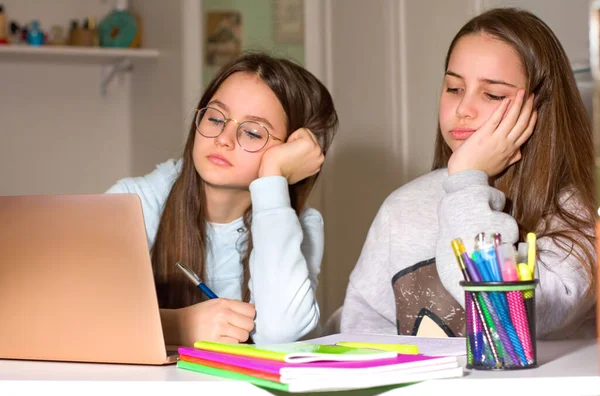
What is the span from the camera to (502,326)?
0.84 metres

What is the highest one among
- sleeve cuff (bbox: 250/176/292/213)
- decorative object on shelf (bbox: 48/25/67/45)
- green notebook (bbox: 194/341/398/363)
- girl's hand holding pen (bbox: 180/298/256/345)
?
decorative object on shelf (bbox: 48/25/67/45)

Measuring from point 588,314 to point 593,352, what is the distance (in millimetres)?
491

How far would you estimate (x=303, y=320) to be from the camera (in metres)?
1.34

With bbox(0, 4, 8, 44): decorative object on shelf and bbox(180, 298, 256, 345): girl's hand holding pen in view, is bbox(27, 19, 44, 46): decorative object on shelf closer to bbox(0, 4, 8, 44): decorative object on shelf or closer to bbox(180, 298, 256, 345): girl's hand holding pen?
bbox(0, 4, 8, 44): decorative object on shelf

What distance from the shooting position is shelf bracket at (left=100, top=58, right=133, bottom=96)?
3.31 m

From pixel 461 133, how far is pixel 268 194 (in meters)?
0.36

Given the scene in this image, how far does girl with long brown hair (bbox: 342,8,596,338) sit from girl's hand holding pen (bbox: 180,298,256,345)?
314mm

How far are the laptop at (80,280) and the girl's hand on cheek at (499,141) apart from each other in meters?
0.62

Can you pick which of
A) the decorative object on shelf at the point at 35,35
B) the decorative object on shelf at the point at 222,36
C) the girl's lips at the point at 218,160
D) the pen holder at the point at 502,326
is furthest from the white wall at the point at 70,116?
the pen holder at the point at 502,326

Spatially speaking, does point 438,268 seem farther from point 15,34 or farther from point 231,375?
point 15,34

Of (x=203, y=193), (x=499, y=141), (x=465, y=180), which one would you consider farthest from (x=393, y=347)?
(x=203, y=193)

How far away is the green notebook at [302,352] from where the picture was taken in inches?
30.6

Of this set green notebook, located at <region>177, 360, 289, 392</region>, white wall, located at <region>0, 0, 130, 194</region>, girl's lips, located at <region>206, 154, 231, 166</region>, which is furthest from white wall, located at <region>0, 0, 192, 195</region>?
green notebook, located at <region>177, 360, 289, 392</region>

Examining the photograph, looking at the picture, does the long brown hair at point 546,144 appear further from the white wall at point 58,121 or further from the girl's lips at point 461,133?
the white wall at point 58,121
